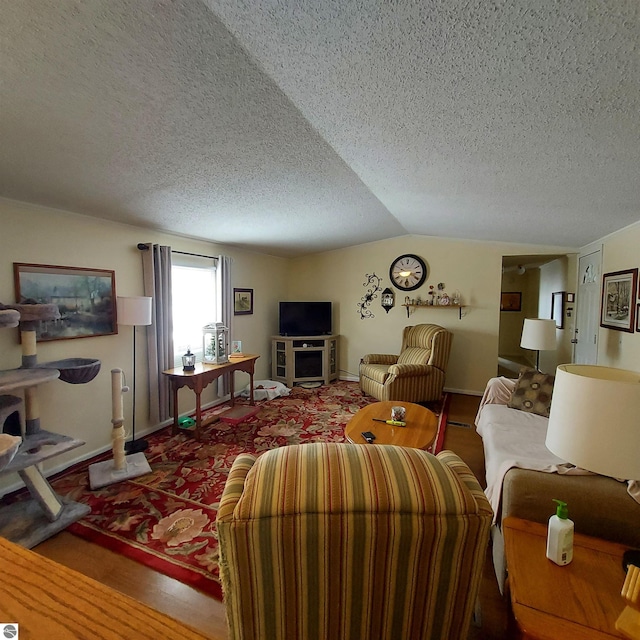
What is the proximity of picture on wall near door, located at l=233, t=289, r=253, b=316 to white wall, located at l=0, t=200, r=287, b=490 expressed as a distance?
3.25 feet

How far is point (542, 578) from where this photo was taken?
108 cm

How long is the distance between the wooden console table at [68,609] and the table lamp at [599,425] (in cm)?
115

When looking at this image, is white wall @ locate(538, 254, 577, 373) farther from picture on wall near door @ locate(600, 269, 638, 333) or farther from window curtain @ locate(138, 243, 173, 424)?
window curtain @ locate(138, 243, 173, 424)

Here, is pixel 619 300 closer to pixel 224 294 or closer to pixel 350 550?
pixel 350 550

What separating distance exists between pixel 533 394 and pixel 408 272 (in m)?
2.70

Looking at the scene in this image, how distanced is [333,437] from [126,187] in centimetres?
271

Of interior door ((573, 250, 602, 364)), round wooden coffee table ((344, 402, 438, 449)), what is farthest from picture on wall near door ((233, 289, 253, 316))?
interior door ((573, 250, 602, 364))

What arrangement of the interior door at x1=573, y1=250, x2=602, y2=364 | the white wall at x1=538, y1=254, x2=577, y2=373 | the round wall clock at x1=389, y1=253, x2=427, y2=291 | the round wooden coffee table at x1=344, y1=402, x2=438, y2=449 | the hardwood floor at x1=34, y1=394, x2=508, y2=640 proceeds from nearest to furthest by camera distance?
the hardwood floor at x1=34, y1=394, x2=508, y2=640 < the round wooden coffee table at x1=344, y1=402, x2=438, y2=449 < the interior door at x1=573, y1=250, x2=602, y2=364 < the white wall at x1=538, y1=254, x2=577, y2=373 < the round wall clock at x1=389, y1=253, x2=427, y2=291

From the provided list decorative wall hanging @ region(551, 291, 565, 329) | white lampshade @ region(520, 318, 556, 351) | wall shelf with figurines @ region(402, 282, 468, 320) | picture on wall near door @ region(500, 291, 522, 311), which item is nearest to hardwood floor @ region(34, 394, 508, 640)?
white lampshade @ region(520, 318, 556, 351)

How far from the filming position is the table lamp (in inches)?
38.0

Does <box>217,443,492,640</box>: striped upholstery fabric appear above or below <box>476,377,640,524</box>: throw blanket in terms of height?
above

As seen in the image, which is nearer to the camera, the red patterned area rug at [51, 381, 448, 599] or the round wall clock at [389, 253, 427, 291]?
the red patterned area rug at [51, 381, 448, 599]

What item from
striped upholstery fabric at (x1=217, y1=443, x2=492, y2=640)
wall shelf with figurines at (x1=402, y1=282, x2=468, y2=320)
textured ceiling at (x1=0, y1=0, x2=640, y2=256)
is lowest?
striped upholstery fabric at (x1=217, y1=443, x2=492, y2=640)

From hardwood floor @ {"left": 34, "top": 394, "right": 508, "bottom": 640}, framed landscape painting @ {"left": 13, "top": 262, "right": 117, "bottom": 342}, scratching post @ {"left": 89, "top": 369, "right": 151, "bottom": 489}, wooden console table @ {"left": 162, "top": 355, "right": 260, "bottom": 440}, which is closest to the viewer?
hardwood floor @ {"left": 34, "top": 394, "right": 508, "bottom": 640}
